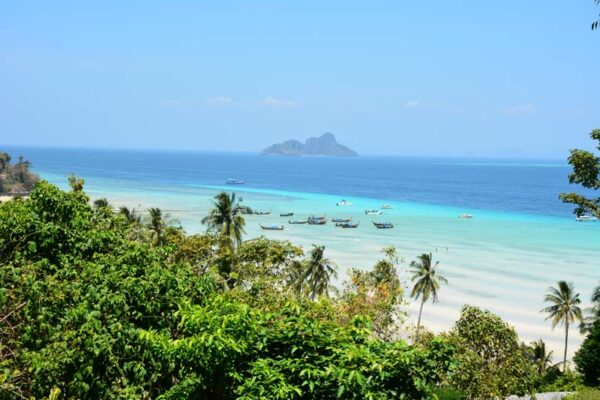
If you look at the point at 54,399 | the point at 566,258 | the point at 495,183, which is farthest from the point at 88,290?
the point at 495,183

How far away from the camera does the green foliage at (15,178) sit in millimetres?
94000

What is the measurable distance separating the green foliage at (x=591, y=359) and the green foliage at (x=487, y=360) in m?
6.58

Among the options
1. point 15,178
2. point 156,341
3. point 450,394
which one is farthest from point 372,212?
point 156,341

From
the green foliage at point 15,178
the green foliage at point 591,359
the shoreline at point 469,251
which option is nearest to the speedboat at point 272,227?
the shoreline at point 469,251

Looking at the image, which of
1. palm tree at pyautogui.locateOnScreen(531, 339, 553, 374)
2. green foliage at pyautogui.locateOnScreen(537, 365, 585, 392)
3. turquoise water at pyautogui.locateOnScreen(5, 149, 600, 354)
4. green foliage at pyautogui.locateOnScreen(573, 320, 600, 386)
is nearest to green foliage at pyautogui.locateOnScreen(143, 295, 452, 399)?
green foliage at pyautogui.locateOnScreen(537, 365, 585, 392)

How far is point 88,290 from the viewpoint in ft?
22.9

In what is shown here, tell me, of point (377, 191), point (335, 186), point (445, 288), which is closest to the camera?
point (445, 288)

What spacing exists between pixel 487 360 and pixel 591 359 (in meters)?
7.84

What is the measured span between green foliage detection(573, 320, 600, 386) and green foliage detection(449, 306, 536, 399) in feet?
21.6

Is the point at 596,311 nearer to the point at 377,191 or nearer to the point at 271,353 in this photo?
the point at 271,353

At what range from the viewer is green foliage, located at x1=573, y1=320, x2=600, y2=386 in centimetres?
2119

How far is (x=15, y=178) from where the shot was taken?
323 ft

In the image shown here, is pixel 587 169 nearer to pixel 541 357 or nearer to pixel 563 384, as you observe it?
pixel 563 384

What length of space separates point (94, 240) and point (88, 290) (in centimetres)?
199
